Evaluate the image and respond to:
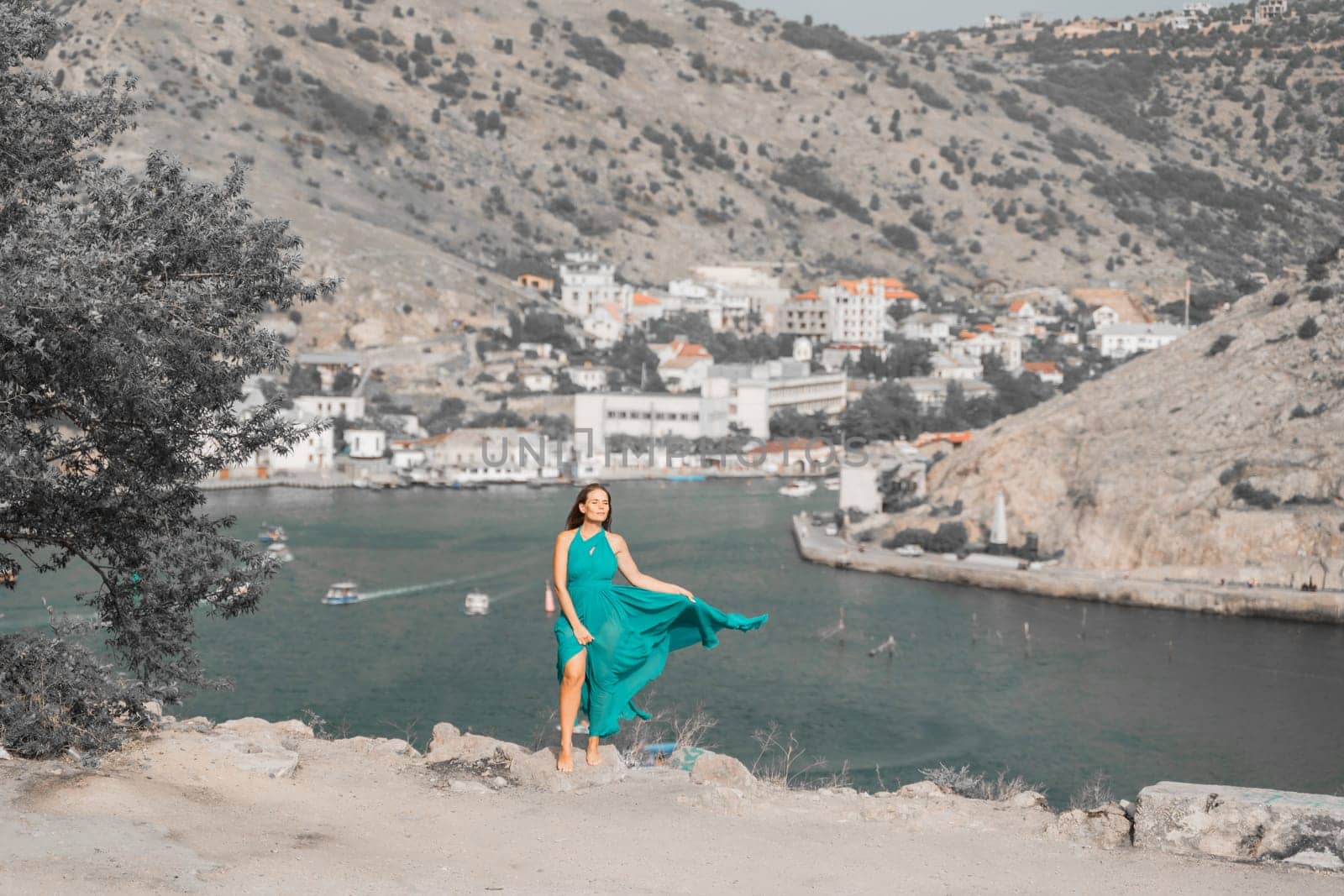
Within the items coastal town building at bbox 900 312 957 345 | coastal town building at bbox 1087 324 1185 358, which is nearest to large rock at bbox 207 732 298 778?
coastal town building at bbox 900 312 957 345

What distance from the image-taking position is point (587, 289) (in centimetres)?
8100

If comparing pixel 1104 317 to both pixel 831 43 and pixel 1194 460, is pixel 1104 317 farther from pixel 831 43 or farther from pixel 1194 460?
pixel 1194 460

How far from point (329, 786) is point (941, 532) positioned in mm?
33103

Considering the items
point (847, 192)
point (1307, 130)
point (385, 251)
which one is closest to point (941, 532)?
point (385, 251)

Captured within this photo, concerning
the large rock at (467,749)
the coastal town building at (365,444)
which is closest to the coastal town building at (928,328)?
the coastal town building at (365,444)

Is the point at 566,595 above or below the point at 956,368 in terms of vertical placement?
below

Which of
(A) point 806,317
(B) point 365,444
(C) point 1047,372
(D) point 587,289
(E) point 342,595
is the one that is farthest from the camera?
(A) point 806,317

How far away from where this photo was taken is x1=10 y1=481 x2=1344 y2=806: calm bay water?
70.7ft

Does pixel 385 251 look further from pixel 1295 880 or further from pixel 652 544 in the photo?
pixel 1295 880

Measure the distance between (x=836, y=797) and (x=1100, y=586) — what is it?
28.8 metres

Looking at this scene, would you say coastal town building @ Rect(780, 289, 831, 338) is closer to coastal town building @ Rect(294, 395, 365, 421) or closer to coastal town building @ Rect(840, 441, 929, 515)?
coastal town building @ Rect(294, 395, 365, 421)

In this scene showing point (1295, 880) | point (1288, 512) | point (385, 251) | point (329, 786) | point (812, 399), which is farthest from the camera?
point (385, 251)

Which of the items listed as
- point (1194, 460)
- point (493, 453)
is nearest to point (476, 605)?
point (1194, 460)

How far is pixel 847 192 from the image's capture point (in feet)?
352
